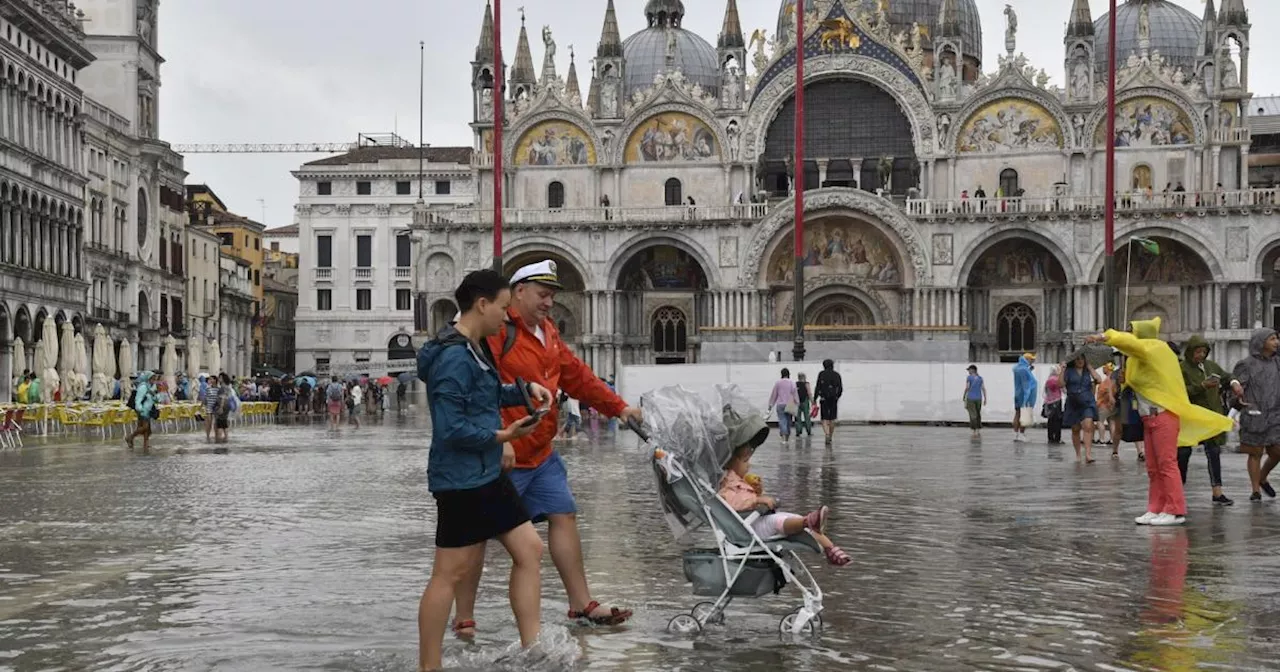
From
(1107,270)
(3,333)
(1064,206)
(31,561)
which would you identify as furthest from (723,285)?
(31,561)

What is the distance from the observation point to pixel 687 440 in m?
8.30

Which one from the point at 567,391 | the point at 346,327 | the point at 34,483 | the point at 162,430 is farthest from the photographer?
the point at 346,327

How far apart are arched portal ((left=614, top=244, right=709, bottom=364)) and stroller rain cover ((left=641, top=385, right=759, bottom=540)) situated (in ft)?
172

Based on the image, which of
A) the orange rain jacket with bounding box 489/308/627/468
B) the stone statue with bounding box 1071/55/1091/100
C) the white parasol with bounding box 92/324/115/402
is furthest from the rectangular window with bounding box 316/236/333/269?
the orange rain jacket with bounding box 489/308/627/468

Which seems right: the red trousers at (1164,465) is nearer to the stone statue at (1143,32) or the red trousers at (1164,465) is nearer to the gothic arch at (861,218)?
the gothic arch at (861,218)

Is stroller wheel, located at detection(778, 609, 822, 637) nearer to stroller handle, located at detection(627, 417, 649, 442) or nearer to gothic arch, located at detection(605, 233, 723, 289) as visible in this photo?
stroller handle, located at detection(627, 417, 649, 442)

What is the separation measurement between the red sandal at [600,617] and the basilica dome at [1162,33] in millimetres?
59095

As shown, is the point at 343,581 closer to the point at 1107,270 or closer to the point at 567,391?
the point at 567,391

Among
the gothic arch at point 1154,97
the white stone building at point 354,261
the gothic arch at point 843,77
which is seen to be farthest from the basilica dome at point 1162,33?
the white stone building at point 354,261

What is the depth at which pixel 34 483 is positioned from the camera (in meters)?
19.6

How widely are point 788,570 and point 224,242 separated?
292 feet

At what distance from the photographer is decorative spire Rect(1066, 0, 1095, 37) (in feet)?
193

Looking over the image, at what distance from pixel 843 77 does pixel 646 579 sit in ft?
168

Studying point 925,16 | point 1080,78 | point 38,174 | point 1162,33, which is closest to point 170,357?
point 38,174
